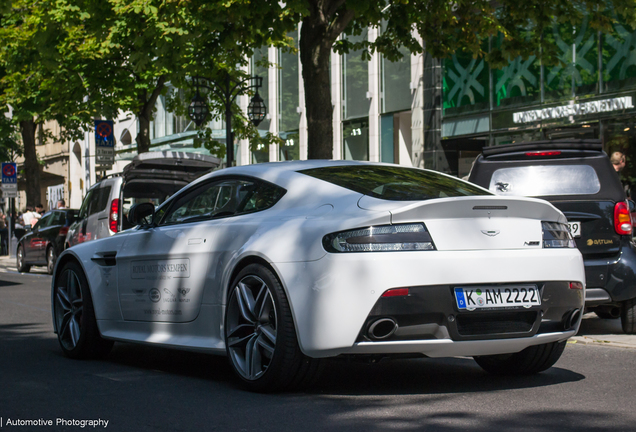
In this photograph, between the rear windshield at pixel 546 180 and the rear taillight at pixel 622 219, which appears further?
the rear windshield at pixel 546 180

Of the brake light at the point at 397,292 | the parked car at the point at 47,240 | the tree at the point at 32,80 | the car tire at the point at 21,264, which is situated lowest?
the car tire at the point at 21,264

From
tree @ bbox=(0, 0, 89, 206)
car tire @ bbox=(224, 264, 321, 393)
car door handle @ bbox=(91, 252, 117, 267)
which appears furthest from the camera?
tree @ bbox=(0, 0, 89, 206)

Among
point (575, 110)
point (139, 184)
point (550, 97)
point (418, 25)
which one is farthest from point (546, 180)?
point (550, 97)

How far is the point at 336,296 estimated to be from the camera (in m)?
4.69

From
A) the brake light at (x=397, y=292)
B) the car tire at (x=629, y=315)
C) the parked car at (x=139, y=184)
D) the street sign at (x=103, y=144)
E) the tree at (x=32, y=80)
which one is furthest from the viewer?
the street sign at (x=103, y=144)

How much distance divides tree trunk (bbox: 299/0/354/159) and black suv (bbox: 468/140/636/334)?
18.9ft

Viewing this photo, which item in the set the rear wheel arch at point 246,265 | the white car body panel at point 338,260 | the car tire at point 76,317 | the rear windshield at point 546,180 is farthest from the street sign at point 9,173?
the rear wheel arch at point 246,265

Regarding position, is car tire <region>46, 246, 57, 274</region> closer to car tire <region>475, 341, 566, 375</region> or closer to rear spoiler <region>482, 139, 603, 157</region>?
rear spoiler <region>482, 139, 603, 157</region>

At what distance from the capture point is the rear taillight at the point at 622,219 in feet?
25.9

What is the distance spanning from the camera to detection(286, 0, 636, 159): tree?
1390cm

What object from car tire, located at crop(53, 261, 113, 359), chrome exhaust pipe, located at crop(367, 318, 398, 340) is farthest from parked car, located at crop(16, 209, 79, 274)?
chrome exhaust pipe, located at crop(367, 318, 398, 340)

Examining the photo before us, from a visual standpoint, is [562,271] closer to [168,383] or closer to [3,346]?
[168,383]

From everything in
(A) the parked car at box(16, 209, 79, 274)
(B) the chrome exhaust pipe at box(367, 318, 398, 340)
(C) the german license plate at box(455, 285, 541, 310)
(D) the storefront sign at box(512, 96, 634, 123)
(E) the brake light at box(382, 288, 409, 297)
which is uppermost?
(D) the storefront sign at box(512, 96, 634, 123)

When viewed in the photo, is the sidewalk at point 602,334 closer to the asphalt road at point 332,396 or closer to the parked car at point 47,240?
Answer: the asphalt road at point 332,396
